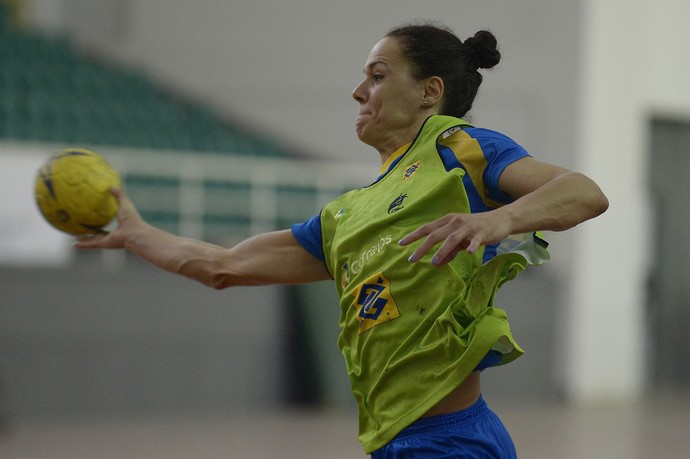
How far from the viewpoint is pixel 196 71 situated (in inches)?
562

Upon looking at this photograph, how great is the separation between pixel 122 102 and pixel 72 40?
2.22 metres

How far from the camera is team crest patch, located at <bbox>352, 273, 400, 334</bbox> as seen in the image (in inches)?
112

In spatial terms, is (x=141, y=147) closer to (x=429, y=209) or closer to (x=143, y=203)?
(x=143, y=203)

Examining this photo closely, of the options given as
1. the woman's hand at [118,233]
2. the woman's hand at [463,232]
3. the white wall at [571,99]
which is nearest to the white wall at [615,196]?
the white wall at [571,99]

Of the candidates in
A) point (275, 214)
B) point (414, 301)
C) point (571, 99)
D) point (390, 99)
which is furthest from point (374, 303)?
point (571, 99)

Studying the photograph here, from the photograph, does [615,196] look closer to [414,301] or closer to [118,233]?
[118,233]

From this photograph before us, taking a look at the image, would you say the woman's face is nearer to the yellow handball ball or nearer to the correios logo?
the correios logo

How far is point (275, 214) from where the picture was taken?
446 inches

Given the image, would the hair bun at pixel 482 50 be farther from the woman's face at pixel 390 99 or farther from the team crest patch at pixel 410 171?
the team crest patch at pixel 410 171

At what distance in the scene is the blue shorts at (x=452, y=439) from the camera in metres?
2.77

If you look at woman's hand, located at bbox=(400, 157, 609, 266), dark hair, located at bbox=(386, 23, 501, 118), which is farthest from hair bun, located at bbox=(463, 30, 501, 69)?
woman's hand, located at bbox=(400, 157, 609, 266)

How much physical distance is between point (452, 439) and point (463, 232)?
0.67 meters

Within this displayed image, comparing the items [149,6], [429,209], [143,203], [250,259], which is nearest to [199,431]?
[143,203]

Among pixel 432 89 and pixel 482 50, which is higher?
pixel 482 50
